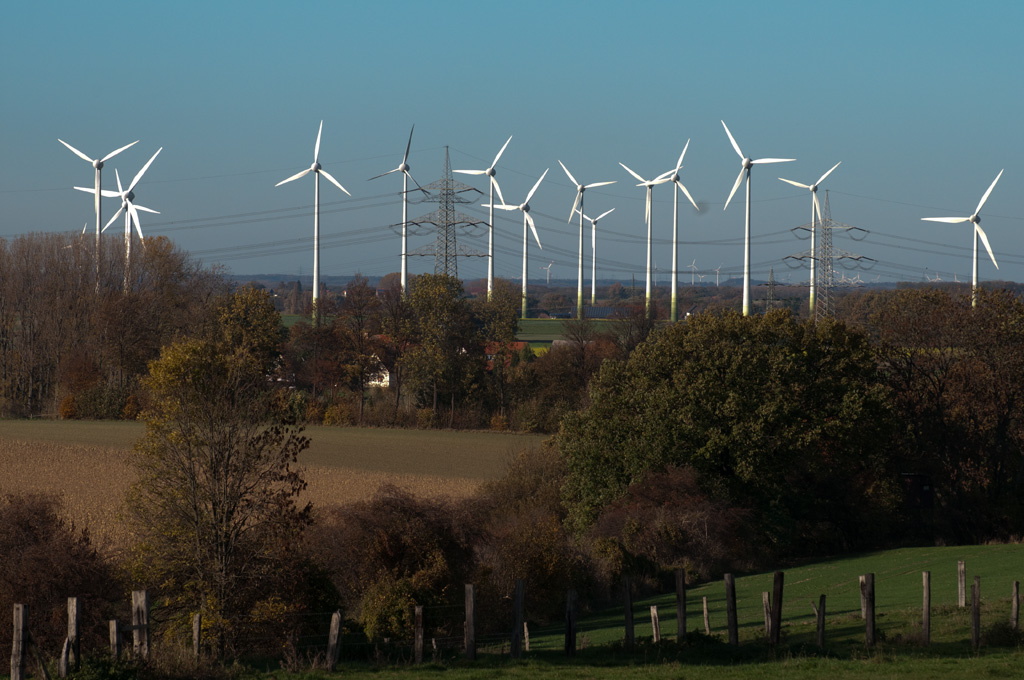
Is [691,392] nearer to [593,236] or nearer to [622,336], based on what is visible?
[622,336]

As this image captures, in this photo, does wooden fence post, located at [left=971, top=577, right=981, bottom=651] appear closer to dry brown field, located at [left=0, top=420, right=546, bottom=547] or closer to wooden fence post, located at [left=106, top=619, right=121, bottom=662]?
wooden fence post, located at [left=106, top=619, right=121, bottom=662]

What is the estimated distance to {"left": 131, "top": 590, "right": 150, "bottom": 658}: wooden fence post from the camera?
1788 centimetres

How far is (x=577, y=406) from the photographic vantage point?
3292 inches

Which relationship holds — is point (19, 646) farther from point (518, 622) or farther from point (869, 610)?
point (869, 610)

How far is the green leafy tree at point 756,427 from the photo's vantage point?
141ft

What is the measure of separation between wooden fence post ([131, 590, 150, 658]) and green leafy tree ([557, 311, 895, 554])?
1049 inches

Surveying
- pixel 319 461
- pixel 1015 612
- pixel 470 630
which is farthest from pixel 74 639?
pixel 319 461

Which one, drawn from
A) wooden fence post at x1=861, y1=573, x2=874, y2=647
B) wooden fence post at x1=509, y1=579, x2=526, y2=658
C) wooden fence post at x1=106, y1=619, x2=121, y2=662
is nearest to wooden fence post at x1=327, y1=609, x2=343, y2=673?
wooden fence post at x1=509, y1=579, x2=526, y2=658

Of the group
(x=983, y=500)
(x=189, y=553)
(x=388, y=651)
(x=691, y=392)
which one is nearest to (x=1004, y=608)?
(x=388, y=651)

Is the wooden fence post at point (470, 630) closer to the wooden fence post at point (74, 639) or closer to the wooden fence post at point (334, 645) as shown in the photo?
the wooden fence post at point (334, 645)

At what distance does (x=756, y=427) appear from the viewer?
42562 mm

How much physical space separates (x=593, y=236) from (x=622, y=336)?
85.1 metres

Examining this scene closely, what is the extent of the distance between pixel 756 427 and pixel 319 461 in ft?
110

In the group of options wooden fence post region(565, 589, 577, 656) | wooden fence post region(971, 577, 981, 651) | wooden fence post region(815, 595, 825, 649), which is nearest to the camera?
wooden fence post region(971, 577, 981, 651)
